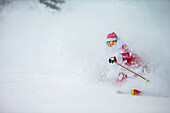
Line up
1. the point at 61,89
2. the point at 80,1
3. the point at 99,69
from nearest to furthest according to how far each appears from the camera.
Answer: the point at 61,89, the point at 99,69, the point at 80,1

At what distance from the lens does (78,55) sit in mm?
1272

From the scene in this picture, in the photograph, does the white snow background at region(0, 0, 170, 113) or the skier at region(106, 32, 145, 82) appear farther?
→ the skier at region(106, 32, 145, 82)

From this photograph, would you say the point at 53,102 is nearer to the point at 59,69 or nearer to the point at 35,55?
the point at 59,69

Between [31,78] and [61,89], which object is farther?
[31,78]

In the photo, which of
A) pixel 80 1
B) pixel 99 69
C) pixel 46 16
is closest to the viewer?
pixel 99 69

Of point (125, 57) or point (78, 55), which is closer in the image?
point (125, 57)

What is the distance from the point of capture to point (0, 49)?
1.18 m

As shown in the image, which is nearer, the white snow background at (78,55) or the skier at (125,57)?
the white snow background at (78,55)

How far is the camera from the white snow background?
86 centimetres

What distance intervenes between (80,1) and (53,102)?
991 millimetres

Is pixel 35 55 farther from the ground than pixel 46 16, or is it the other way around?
pixel 46 16

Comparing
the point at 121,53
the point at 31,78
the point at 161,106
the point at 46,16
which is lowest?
the point at 161,106

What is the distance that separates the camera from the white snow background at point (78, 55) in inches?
33.9

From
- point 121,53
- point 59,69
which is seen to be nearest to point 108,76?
point 121,53
